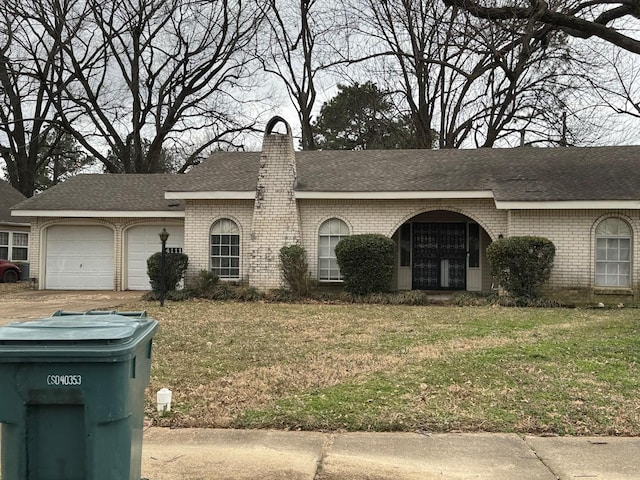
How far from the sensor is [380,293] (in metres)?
15.8

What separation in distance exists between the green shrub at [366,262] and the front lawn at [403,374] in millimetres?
3652

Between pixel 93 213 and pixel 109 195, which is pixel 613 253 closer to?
pixel 93 213

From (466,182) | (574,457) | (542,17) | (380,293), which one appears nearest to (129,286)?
(380,293)

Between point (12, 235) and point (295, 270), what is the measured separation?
1562 cm

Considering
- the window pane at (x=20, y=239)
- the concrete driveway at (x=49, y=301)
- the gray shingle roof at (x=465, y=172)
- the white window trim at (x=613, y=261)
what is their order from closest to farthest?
the concrete driveway at (x=49, y=301), the white window trim at (x=613, y=261), the gray shingle roof at (x=465, y=172), the window pane at (x=20, y=239)

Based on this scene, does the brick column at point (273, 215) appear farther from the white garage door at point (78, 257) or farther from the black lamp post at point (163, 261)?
the white garage door at point (78, 257)

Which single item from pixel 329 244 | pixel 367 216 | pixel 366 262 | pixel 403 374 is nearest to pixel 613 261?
pixel 366 262

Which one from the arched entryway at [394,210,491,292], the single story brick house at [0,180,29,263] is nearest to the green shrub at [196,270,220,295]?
the arched entryway at [394,210,491,292]

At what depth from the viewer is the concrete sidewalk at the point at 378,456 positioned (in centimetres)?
420

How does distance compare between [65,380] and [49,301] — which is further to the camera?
[49,301]

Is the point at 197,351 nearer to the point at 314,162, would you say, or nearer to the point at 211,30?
the point at 314,162

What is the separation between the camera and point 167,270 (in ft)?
53.5

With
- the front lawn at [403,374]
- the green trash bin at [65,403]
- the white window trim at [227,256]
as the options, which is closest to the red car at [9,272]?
the white window trim at [227,256]

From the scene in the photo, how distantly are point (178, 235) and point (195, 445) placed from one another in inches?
606
